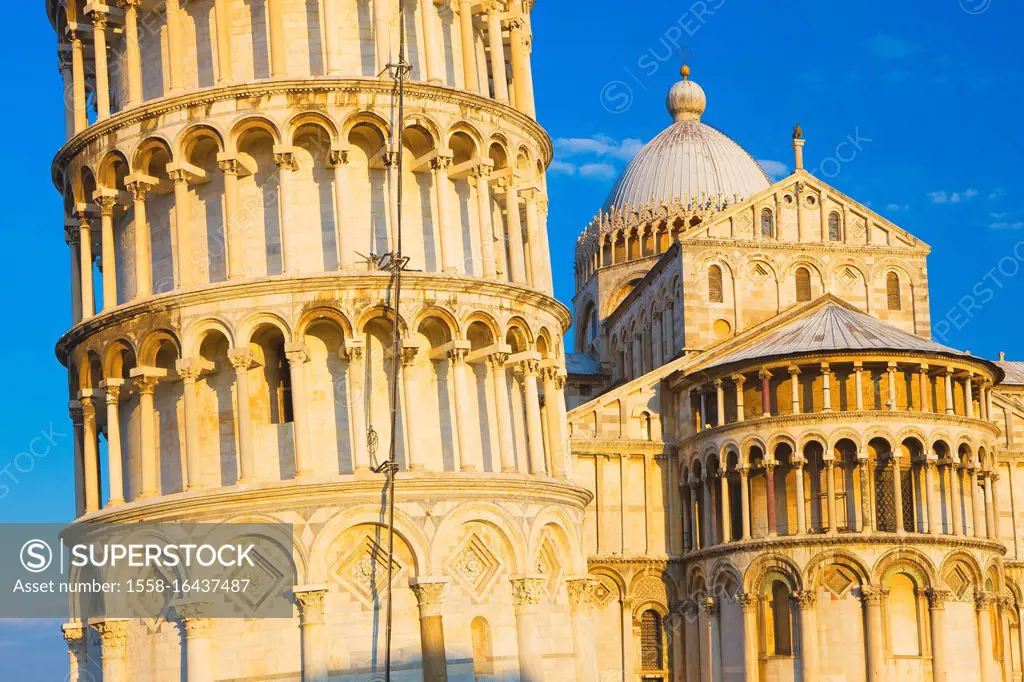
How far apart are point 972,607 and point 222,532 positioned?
25327 millimetres

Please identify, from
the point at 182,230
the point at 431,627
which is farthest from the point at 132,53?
the point at 431,627

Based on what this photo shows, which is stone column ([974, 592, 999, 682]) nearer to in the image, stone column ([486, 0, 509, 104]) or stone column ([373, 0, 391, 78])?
stone column ([486, 0, 509, 104])

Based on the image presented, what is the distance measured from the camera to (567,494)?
41844 millimetres

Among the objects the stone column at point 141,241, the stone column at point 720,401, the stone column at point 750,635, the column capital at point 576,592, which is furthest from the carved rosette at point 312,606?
the stone column at point 720,401

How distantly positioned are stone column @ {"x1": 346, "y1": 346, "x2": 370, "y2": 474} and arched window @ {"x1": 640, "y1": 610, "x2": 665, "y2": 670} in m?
20.2

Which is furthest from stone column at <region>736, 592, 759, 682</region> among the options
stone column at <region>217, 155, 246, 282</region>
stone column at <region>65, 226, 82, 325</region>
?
stone column at <region>65, 226, 82, 325</region>

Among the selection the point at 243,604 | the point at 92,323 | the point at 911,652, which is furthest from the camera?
the point at 911,652

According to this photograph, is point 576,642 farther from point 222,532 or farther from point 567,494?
point 222,532

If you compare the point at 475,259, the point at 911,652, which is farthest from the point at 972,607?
the point at 475,259

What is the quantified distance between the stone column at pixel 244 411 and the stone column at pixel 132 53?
Answer: 22.9 ft

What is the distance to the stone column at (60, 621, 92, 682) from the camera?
41500mm

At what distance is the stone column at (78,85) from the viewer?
1716 inches

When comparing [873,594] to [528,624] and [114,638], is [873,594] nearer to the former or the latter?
[528,624]

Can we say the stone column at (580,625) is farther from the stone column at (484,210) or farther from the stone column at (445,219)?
the stone column at (445,219)
